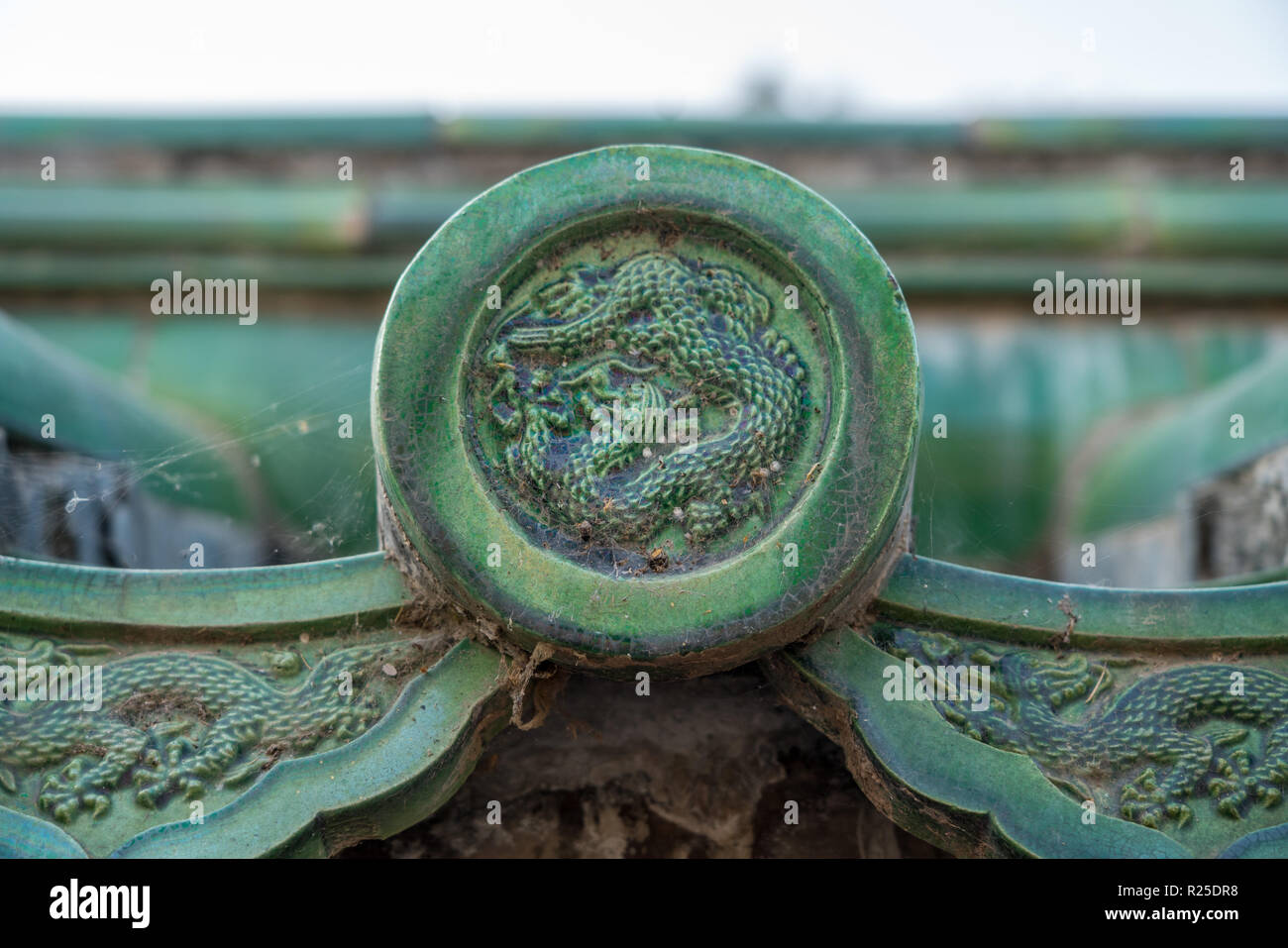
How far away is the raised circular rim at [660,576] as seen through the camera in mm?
2008

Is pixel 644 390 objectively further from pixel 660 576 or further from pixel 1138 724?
pixel 1138 724

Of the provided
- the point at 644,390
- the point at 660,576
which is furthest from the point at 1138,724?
the point at 644,390

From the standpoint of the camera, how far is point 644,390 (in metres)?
2.12

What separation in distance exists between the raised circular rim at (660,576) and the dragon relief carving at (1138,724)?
249 millimetres

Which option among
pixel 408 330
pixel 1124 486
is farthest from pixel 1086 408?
pixel 408 330

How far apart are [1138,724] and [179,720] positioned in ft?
4.87

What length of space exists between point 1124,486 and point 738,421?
225 cm

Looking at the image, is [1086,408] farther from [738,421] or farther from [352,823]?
[352,823]

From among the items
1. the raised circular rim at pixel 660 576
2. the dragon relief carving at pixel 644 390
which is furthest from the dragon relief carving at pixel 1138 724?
the dragon relief carving at pixel 644 390

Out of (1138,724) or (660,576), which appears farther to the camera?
(1138,724)

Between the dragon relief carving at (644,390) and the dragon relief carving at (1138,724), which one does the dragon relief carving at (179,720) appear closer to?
the dragon relief carving at (644,390)

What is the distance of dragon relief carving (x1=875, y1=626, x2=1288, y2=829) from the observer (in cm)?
214

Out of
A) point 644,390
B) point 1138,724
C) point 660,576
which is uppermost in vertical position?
point 644,390

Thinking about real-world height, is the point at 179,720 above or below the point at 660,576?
below
